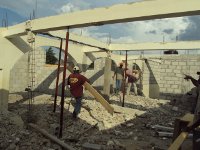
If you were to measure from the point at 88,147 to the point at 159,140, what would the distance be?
7.72ft

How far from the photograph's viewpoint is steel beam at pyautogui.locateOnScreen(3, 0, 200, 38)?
6520 millimetres

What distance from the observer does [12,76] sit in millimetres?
16281

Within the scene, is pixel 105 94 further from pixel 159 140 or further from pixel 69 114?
pixel 159 140

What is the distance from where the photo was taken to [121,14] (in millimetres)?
7398

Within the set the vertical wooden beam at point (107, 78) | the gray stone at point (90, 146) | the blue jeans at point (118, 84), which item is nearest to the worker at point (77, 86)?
the gray stone at point (90, 146)

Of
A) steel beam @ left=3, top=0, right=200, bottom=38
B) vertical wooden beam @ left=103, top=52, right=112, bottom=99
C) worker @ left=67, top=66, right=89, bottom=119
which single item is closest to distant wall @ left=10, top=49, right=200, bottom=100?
vertical wooden beam @ left=103, top=52, right=112, bottom=99

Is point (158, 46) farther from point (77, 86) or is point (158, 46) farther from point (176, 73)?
point (77, 86)

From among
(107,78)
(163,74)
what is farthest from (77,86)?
(163,74)

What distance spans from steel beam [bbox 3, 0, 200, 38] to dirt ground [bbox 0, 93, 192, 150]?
2646mm

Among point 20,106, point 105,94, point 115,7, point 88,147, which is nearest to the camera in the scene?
point 88,147

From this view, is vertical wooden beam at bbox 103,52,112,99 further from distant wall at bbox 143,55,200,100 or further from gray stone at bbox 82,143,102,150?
gray stone at bbox 82,143,102,150

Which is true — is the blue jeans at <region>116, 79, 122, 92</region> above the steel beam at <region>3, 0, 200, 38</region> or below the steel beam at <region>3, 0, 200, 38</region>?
below

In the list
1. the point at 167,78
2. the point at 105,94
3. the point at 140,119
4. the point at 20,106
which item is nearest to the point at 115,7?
the point at 140,119

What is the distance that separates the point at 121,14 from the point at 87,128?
11.3ft
